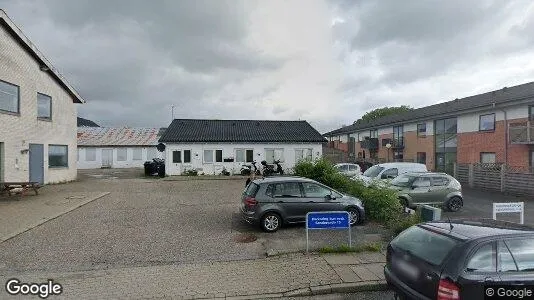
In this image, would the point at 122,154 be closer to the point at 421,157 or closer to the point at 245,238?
the point at 421,157

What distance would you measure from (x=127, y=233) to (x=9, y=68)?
12.9 meters

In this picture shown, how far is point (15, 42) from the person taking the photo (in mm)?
16750

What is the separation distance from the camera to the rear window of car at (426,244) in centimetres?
412

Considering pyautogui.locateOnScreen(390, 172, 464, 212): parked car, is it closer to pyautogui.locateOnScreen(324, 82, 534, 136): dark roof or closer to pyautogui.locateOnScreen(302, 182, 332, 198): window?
pyautogui.locateOnScreen(302, 182, 332, 198): window

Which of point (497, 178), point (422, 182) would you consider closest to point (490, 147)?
point (497, 178)

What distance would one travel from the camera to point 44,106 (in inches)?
771

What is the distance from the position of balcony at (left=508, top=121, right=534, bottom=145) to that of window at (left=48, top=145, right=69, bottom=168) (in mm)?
28257

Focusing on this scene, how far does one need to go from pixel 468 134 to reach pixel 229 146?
18.6 meters

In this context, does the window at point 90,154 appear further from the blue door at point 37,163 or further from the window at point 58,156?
the blue door at point 37,163

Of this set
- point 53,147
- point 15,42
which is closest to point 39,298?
point 15,42

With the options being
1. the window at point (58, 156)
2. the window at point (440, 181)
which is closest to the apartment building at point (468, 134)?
the window at point (440, 181)

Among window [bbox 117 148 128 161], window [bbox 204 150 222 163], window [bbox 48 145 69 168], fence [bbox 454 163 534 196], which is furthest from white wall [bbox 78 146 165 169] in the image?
fence [bbox 454 163 534 196]

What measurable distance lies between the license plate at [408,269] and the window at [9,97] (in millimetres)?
18145

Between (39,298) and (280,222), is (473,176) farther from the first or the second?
(39,298)
